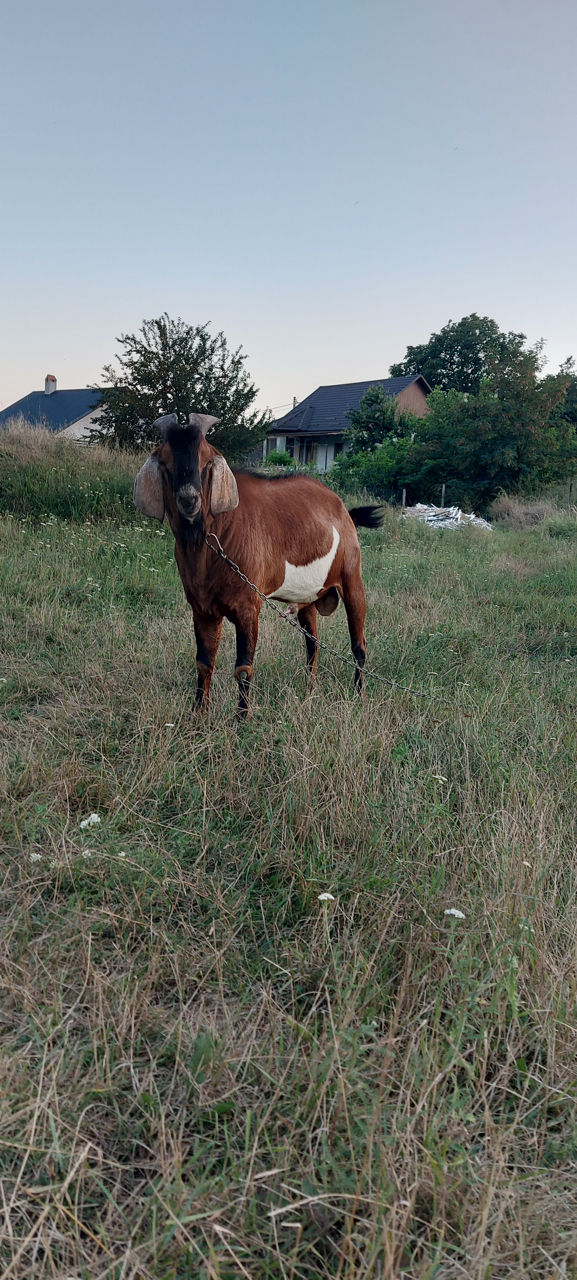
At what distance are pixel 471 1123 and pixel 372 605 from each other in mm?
5510

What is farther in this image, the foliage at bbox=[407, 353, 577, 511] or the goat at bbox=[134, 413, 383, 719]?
the foliage at bbox=[407, 353, 577, 511]

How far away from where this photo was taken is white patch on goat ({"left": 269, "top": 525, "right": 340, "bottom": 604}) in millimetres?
4242

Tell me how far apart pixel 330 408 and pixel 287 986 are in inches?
1594

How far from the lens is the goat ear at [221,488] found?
336 cm

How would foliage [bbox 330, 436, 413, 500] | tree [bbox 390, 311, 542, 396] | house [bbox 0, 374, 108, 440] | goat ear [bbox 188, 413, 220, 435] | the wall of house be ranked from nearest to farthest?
goat ear [bbox 188, 413, 220, 435] < foliage [bbox 330, 436, 413, 500] < house [bbox 0, 374, 108, 440] < the wall of house < tree [bbox 390, 311, 542, 396]

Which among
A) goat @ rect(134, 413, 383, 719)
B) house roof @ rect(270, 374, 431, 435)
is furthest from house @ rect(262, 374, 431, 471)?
goat @ rect(134, 413, 383, 719)

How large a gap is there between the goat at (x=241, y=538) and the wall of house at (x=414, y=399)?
113ft

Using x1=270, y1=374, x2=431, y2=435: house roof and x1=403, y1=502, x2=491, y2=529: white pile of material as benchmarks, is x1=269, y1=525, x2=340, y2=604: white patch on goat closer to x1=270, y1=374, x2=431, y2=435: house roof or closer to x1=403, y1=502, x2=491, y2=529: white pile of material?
x1=403, y1=502, x2=491, y2=529: white pile of material

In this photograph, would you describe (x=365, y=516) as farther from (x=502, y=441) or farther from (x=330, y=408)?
(x=330, y=408)

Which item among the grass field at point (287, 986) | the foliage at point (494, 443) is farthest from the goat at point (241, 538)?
the foliage at point (494, 443)

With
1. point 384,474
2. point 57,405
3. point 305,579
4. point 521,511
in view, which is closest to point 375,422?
point 384,474

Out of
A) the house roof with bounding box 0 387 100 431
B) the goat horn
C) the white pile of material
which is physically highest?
the house roof with bounding box 0 387 100 431

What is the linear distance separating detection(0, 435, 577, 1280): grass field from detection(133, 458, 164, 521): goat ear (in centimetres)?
101

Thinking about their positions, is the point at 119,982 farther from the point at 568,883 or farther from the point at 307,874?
the point at 568,883
